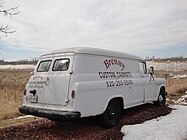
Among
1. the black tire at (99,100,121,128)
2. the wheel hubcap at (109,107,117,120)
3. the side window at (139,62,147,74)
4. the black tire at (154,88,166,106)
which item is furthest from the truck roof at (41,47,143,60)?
the black tire at (154,88,166,106)

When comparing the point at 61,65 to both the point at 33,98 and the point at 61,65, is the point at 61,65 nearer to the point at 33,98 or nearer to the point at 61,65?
the point at 61,65

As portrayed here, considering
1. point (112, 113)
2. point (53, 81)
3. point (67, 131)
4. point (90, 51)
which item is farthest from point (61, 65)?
point (112, 113)

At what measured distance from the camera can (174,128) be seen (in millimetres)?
6703

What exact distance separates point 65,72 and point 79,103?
914 millimetres

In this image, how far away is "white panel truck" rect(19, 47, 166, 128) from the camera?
5.73m

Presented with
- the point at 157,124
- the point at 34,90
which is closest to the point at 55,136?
the point at 34,90

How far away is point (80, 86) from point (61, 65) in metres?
1.00

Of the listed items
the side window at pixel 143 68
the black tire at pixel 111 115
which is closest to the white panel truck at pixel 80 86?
the black tire at pixel 111 115

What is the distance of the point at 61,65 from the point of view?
6352 millimetres

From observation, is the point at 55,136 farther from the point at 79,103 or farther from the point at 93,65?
the point at 93,65

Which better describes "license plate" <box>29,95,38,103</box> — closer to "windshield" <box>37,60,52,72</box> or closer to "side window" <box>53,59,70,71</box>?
"windshield" <box>37,60,52,72</box>

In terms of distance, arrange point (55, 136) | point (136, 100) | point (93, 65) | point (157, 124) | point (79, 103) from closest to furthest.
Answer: point (79, 103)
point (55, 136)
point (93, 65)
point (157, 124)
point (136, 100)

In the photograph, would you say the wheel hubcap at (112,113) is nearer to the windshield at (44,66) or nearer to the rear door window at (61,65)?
the rear door window at (61,65)

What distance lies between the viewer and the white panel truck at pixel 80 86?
18.8 ft
